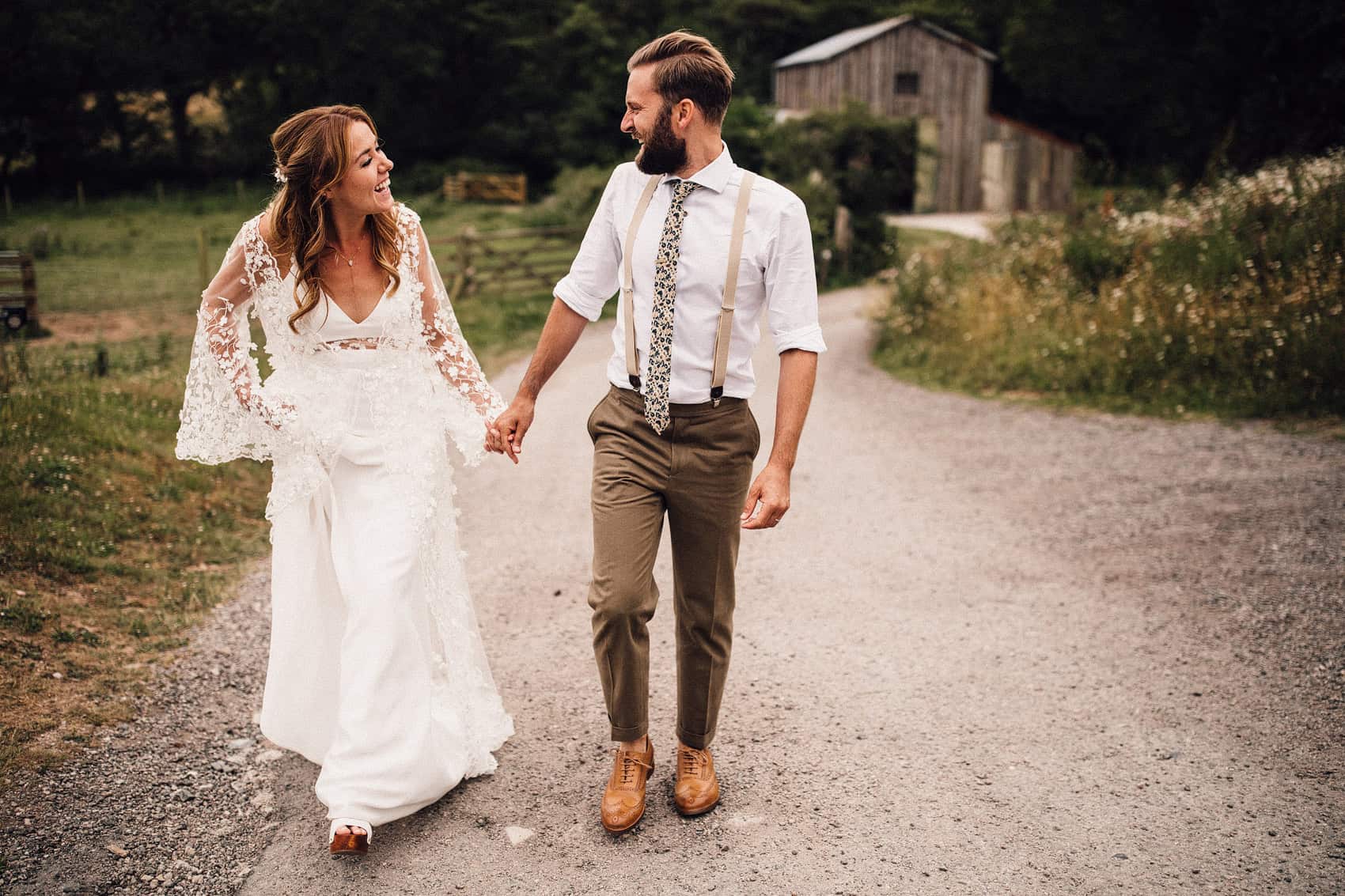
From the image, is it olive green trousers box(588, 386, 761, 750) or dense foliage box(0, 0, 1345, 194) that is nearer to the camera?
olive green trousers box(588, 386, 761, 750)

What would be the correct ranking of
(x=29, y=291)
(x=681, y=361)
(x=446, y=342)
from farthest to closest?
(x=29, y=291)
(x=446, y=342)
(x=681, y=361)

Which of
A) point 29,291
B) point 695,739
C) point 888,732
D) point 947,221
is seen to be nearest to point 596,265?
point 695,739

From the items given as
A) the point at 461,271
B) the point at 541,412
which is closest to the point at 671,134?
the point at 541,412

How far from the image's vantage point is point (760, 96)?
1732 inches

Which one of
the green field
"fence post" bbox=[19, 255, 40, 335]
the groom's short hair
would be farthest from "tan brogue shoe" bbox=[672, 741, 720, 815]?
"fence post" bbox=[19, 255, 40, 335]

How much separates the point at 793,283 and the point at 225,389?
2023 mm

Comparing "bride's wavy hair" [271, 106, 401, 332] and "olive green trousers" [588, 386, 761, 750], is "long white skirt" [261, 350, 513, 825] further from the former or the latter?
"olive green trousers" [588, 386, 761, 750]

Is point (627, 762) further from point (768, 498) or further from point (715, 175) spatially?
point (715, 175)

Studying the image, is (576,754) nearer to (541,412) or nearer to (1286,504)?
(1286,504)

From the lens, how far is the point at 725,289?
3.06 meters

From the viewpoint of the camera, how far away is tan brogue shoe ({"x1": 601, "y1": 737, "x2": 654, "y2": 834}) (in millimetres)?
3221

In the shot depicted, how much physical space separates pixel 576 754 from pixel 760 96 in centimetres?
4377

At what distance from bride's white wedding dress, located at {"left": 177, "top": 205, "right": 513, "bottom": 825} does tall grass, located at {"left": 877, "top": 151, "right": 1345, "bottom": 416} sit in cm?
784

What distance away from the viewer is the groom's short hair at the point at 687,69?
3.03m
